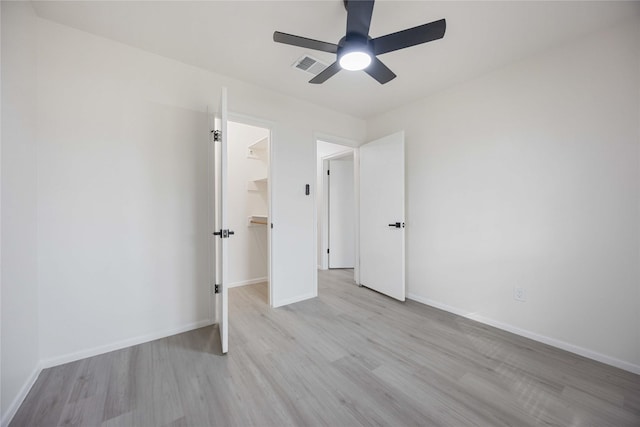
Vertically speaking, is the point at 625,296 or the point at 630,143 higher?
the point at 630,143

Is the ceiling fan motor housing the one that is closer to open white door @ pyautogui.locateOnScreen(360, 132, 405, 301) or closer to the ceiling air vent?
the ceiling air vent

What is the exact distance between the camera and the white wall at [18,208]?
4.30ft

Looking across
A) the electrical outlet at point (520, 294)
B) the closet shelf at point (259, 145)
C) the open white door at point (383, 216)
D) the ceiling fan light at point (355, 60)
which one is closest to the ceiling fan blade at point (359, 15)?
the ceiling fan light at point (355, 60)

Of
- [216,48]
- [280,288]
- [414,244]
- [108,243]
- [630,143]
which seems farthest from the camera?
[414,244]

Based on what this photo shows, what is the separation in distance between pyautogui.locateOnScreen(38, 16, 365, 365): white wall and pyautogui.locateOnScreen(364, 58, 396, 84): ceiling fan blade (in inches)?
54.2

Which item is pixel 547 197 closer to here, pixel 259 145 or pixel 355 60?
pixel 355 60

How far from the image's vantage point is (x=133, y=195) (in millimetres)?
1996

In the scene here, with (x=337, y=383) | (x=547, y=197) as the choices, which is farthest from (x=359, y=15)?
(x=337, y=383)

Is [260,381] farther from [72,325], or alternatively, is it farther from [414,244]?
[414,244]

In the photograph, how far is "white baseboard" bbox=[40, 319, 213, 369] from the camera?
173 centimetres

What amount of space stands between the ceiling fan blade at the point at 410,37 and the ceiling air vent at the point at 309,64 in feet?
2.39

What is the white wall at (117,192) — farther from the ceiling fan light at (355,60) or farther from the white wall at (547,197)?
the white wall at (547,197)

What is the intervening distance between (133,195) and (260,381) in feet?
5.68

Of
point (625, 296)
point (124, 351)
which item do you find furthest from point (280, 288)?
point (625, 296)
